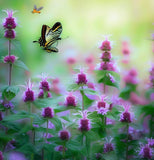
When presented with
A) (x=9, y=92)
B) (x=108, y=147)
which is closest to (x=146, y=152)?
(x=108, y=147)

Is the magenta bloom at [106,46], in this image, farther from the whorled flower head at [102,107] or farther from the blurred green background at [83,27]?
the blurred green background at [83,27]

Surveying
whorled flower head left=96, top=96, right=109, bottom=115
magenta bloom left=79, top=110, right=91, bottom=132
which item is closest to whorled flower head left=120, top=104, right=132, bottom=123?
whorled flower head left=96, top=96, right=109, bottom=115

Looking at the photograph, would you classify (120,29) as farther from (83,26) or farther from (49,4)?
(49,4)

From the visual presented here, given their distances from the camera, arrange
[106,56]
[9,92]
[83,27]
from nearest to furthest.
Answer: [9,92]
[106,56]
[83,27]

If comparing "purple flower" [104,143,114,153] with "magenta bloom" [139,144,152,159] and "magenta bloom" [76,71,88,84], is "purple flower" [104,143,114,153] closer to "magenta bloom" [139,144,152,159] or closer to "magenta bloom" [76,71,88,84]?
"magenta bloom" [139,144,152,159]

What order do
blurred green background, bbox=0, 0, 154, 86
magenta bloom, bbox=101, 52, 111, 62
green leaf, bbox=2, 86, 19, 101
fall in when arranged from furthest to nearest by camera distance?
1. blurred green background, bbox=0, 0, 154, 86
2. magenta bloom, bbox=101, 52, 111, 62
3. green leaf, bbox=2, 86, 19, 101

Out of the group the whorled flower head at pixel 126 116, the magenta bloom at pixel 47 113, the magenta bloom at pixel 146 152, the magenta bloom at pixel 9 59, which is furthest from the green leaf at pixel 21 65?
the magenta bloom at pixel 146 152

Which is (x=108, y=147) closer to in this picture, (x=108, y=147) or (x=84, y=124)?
(x=108, y=147)
